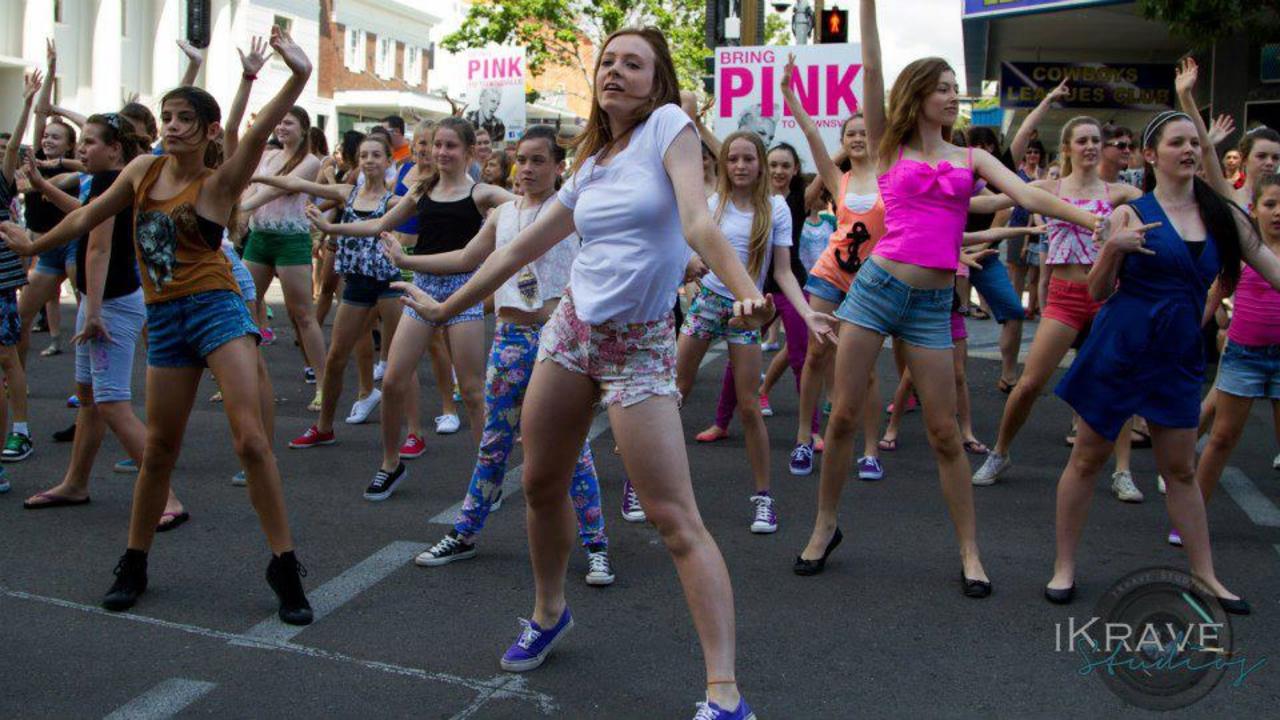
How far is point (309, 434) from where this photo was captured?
301 inches

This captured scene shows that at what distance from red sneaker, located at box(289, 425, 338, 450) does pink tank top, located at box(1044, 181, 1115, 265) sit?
4.41m

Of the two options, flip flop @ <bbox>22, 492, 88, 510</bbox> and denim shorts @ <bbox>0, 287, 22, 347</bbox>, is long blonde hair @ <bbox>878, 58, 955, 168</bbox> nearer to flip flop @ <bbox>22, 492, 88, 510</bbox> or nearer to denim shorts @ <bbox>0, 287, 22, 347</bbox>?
flip flop @ <bbox>22, 492, 88, 510</bbox>

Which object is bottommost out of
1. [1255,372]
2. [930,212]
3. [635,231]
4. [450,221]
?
[1255,372]

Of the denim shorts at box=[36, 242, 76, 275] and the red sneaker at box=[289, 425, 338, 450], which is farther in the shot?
the denim shorts at box=[36, 242, 76, 275]

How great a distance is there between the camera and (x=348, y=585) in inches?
195

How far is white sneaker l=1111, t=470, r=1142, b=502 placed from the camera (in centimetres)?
647

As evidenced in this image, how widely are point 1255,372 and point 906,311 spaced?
185 cm

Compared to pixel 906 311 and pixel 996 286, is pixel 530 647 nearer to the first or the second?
pixel 906 311

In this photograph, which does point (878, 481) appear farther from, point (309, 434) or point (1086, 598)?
point (309, 434)

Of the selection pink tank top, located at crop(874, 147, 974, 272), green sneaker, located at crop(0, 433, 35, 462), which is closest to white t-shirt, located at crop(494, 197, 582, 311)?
pink tank top, located at crop(874, 147, 974, 272)

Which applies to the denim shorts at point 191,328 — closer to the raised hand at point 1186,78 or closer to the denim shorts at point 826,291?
the denim shorts at point 826,291

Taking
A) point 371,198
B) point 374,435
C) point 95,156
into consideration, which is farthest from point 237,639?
point 371,198

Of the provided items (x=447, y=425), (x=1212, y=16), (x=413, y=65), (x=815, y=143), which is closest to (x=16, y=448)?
(x=447, y=425)

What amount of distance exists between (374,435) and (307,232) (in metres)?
1.67
